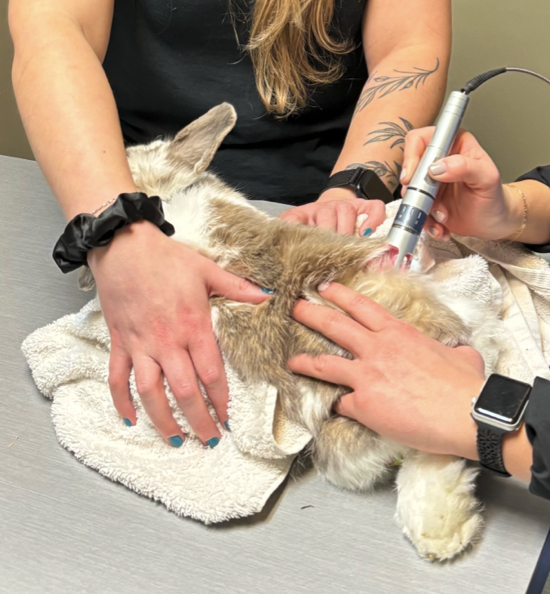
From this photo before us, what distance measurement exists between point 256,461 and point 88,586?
0.24 m

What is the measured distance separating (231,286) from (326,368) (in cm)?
18

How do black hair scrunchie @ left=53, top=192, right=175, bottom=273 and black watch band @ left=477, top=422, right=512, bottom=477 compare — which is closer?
black watch band @ left=477, top=422, right=512, bottom=477

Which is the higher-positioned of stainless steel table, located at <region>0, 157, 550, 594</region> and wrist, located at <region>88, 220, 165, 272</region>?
wrist, located at <region>88, 220, 165, 272</region>

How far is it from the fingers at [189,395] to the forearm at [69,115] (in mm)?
272

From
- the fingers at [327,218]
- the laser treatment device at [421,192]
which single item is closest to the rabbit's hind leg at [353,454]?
the laser treatment device at [421,192]

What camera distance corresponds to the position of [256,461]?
0.75 m

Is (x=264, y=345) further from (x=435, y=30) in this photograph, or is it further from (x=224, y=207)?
(x=435, y=30)

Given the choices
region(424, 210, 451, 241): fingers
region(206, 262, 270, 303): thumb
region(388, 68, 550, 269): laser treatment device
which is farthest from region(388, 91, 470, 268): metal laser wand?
region(206, 262, 270, 303): thumb

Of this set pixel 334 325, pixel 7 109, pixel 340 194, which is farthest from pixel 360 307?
pixel 7 109

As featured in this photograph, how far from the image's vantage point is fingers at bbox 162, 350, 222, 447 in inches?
29.7

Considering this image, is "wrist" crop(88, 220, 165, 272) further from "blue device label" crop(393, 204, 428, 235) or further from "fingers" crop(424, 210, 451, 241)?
"fingers" crop(424, 210, 451, 241)

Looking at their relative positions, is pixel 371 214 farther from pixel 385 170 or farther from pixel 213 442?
pixel 213 442

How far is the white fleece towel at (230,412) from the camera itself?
0.73m

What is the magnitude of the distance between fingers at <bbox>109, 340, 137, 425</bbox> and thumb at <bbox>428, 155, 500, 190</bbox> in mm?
534
